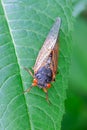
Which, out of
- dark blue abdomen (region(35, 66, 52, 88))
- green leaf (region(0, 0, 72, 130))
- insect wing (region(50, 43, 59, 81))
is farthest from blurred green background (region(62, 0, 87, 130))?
green leaf (region(0, 0, 72, 130))

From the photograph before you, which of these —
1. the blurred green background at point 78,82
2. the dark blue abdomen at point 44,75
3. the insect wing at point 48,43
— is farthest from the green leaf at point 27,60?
the blurred green background at point 78,82

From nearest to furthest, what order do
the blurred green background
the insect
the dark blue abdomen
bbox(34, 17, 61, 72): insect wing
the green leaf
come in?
the green leaf < bbox(34, 17, 61, 72): insect wing < the insect < the dark blue abdomen < the blurred green background

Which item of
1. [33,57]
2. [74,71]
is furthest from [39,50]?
[74,71]

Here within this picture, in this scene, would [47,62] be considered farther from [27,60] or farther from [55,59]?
[27,60]

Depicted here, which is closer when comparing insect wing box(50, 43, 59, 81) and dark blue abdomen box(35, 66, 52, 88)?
insect wing box(50, 43, 59, 81)

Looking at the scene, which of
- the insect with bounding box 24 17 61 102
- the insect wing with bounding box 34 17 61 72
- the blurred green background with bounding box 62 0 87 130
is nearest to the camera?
the insect wing with bounding box 34 17 61 72

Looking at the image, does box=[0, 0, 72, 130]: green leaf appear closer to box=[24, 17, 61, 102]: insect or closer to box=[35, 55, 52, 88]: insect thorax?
box=[24, 17, 61, 102]: insect

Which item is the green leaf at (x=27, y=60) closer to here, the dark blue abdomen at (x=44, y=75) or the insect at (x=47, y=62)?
the insect at (x=47, y=62)
